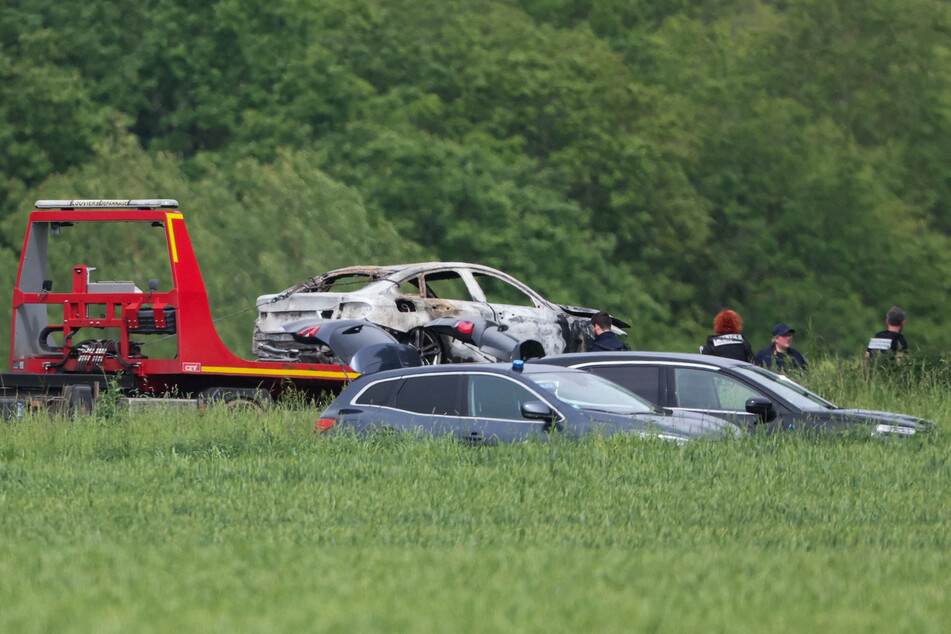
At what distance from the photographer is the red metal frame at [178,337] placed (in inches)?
634

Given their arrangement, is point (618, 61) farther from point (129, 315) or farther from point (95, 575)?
point (95, 575)

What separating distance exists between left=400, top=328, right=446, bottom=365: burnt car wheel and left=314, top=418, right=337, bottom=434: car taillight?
375 cm

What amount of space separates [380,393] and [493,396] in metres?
1.07

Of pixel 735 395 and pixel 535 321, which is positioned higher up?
pixel 535 321

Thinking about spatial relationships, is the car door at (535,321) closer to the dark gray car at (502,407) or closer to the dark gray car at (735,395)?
the dark gray car at (735,395)

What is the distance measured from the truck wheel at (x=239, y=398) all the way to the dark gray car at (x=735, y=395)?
4016 mm

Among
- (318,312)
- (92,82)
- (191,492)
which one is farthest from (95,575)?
(92,82)

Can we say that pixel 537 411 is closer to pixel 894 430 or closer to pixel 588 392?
pixel 588 392

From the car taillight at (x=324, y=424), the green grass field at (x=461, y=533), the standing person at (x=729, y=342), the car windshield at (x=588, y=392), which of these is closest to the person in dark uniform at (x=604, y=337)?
the standing person at (x=729, y=342)

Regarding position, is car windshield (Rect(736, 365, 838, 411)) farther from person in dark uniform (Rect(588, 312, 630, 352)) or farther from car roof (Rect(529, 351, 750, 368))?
person in dark uniform (Rect(588, 312, 630, 352))

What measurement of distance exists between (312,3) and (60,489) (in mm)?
38034

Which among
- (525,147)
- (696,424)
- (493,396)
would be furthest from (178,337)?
(525,147)

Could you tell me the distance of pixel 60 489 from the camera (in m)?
10.9

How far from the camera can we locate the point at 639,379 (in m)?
13.9
